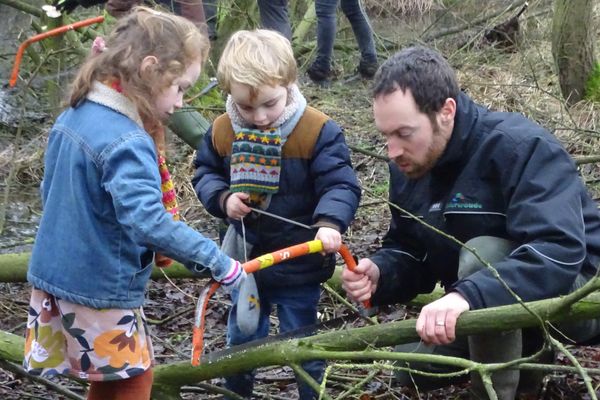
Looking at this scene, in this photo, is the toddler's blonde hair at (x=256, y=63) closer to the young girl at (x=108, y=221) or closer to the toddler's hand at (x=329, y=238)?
the young girl at (x=108, y=221)

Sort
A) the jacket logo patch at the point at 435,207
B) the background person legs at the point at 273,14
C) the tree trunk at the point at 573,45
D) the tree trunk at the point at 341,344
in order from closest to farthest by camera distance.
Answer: the tree trunk at the point at 341,344, the jacket logo patch at the point at 435,207, the background person legs at the point at 273,14, the tree trunk at the point at 573,45

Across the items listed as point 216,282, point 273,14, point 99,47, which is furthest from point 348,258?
point 273,14

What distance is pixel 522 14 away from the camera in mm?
9781

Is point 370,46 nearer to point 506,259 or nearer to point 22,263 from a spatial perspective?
point 22,263

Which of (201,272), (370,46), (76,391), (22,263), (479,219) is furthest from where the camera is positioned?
(370,46)

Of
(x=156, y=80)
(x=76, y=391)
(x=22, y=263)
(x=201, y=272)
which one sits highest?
(x=156, y=80)

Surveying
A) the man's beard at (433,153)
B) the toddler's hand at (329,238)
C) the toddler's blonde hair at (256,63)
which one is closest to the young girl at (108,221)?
the toddler's blonde hair at (256,63)

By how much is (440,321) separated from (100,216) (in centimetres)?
106

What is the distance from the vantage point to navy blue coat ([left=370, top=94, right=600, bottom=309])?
295cm

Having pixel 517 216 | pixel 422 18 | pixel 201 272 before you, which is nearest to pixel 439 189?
pixel 517 216

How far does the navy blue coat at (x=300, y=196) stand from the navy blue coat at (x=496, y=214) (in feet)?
0.68

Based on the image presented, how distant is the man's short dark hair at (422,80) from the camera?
321 cm

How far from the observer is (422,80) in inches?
126

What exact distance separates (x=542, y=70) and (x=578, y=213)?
6.12 metres
